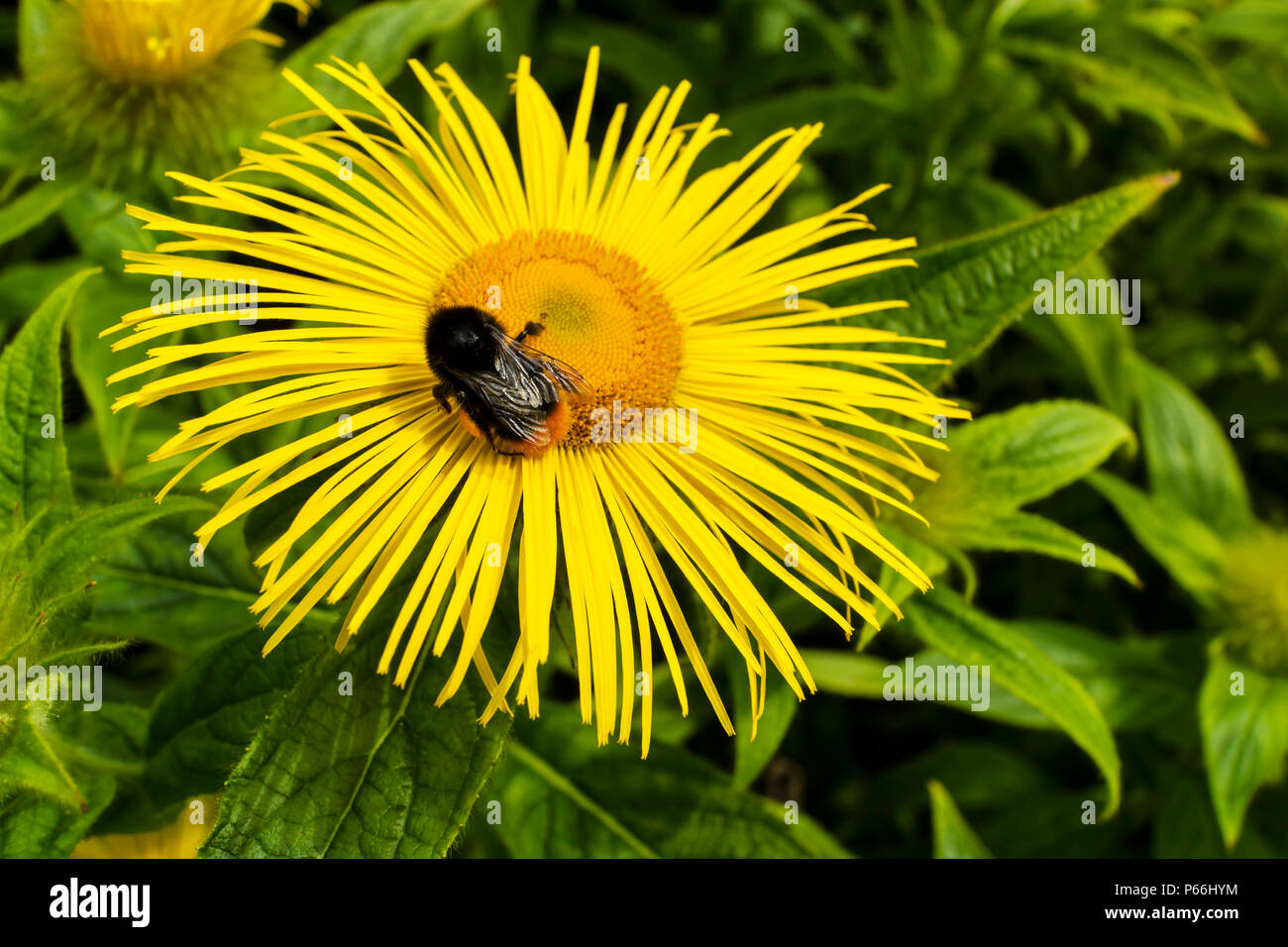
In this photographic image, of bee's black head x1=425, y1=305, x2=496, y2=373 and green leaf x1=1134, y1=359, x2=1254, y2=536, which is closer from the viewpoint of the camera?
bee's black head x1=425, y1=305, x2=496, y2=373

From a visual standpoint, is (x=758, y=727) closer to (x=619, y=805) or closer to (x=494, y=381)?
(x=619, y=805)

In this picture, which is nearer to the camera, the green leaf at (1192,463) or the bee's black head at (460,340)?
the bee's black head at (460,340)

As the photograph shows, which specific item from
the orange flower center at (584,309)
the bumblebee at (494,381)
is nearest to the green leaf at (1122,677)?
the orange flower center at (584,309)

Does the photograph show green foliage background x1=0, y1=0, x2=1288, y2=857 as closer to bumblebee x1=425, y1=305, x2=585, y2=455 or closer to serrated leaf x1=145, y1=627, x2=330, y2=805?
serrated leaf x1=145, y1=627, x2=330, y2=805

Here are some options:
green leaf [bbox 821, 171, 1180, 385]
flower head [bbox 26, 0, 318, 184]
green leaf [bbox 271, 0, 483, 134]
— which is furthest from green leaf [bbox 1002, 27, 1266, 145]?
flower head [bbox 26, 0, 318, 184]

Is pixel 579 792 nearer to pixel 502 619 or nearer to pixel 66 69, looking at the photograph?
pixel 502 619

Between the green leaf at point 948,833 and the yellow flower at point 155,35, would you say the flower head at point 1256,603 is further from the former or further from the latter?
the yellow flower at point 155,35

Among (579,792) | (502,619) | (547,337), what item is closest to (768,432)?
(547,337)
